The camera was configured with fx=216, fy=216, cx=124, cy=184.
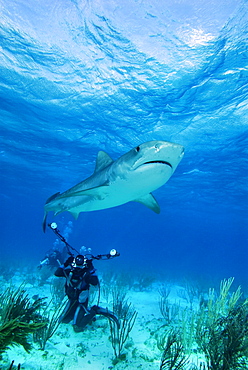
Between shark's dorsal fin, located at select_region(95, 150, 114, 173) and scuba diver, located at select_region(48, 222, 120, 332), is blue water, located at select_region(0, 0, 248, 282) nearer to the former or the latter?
shark's dorsal fin, located at select_region(95, 150, 114, 173)

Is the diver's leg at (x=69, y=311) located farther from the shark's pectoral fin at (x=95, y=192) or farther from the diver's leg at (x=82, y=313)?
the shark's pectoral fin at (x=95, y=192)

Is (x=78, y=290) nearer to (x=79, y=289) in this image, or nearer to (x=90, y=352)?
(x=79, y=289)

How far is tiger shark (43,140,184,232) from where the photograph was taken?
3.67 meters

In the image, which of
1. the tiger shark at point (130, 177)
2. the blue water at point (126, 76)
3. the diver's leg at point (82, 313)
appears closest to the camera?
the tiger shark at point (130, 177)

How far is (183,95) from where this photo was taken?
37.0ft

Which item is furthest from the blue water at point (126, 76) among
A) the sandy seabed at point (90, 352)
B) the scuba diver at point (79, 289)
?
the sandy seabed at point (90, 352)

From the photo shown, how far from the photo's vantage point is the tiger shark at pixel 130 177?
3.67 metres

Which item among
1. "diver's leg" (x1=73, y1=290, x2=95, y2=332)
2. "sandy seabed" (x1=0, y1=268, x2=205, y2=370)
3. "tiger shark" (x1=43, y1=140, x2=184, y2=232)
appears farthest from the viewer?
"diver's leg" (x1=73, y1=290, x2=95, y2=332)

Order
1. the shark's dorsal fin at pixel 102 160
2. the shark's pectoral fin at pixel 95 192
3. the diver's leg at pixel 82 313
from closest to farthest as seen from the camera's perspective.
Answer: the shark's pectoral fin at pixel 95 192
the diver's leg at pixel 82 313
the shark's dorsal fin at pixel 102 160

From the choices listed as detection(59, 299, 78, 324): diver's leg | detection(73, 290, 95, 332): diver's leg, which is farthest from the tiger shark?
detection(59, 299, 78, 324): diver's leg

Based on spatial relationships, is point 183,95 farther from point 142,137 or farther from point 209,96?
point 142,137

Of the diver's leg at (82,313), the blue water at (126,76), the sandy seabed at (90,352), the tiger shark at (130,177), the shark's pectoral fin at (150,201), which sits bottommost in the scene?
the sandy seabed at (90,352)

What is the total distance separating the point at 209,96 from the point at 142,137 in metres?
5.66

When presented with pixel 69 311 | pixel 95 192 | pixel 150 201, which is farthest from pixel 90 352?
pixel 150 201
